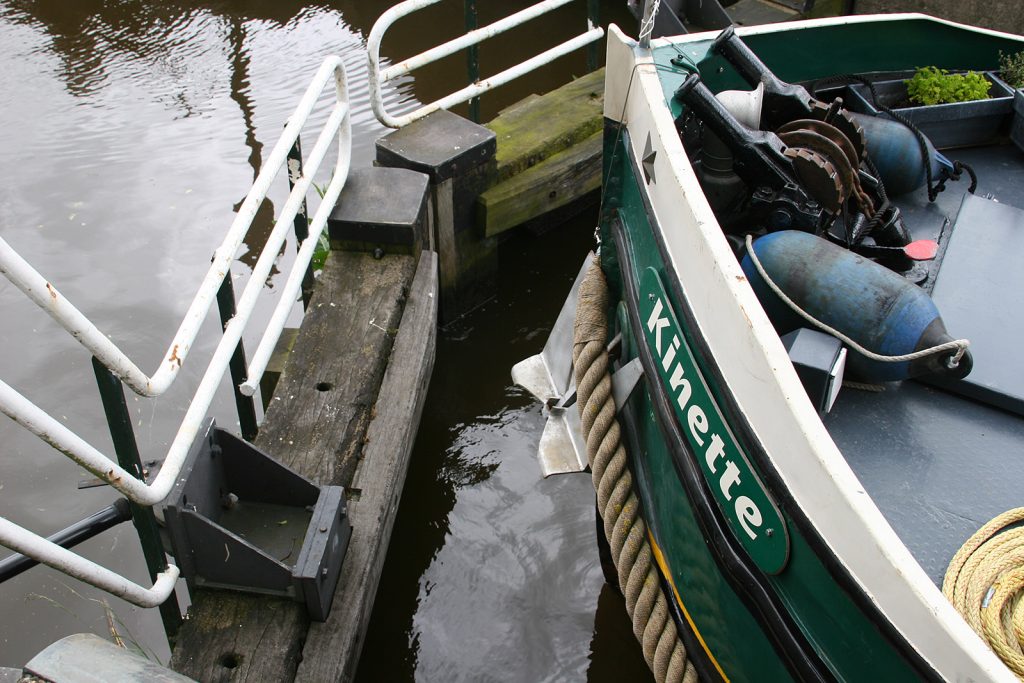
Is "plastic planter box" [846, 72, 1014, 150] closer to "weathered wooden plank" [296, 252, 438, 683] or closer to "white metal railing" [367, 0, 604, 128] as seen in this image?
"white metal railing" [367, 0, 604, 128]

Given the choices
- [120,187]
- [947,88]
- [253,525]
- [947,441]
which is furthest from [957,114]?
[120,187]

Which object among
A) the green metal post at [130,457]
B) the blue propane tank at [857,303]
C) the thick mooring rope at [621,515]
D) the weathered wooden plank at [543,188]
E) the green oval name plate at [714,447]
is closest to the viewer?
the green oval name plate at [714,447]

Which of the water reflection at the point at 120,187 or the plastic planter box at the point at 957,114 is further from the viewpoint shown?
the water reflection at the point at 120,187

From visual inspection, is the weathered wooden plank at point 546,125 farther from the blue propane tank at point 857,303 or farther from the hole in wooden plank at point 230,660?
the hole in wooden plank at point 230,660

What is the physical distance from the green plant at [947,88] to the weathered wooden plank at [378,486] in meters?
2.21

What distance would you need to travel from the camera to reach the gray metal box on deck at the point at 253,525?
8.66ft

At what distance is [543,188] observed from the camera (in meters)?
4.95

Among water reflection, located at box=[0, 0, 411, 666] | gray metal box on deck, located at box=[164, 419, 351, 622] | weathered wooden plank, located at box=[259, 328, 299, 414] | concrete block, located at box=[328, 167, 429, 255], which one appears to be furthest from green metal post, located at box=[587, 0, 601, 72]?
gray metal box on deck, located at box=[164, 419, 351, 622]

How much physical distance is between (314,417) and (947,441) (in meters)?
2.05

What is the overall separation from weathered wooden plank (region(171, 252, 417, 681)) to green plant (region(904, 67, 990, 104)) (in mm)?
2267

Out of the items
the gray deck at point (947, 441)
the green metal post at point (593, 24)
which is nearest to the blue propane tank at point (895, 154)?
the gray deck at point (947, 441)

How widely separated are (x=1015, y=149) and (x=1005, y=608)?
2581 mm

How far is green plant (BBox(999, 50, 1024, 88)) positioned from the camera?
4.00 meters

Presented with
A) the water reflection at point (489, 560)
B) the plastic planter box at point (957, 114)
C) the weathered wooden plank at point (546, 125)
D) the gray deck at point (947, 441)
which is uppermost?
the plastic planter box at point (957, 114)
